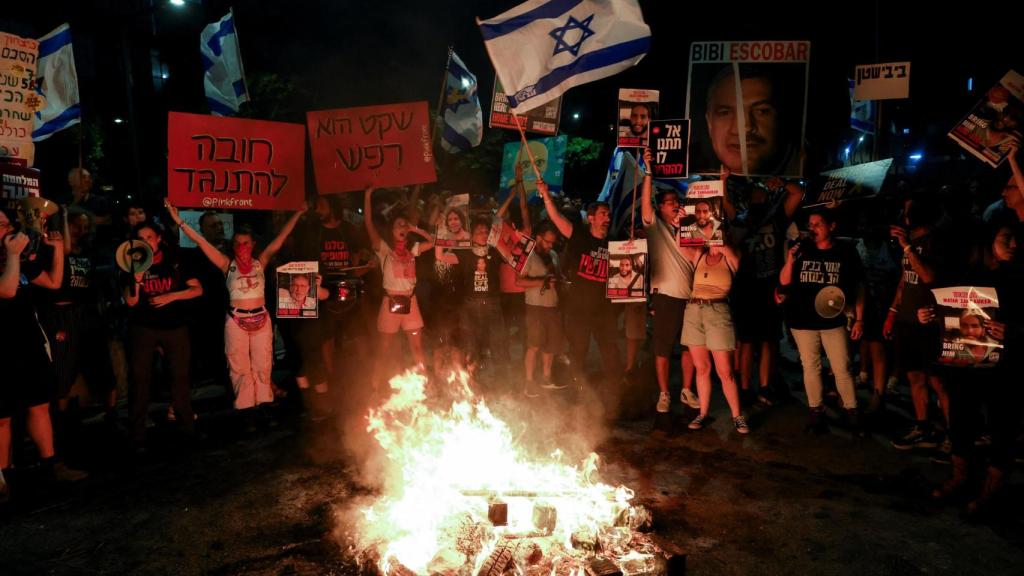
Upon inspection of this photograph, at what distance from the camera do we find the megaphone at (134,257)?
633 cm

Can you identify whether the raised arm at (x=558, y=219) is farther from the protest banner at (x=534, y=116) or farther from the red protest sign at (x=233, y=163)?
the red protest sign at (x=233, y=163)

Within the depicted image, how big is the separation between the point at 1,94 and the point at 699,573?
28.3 ft

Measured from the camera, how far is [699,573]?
407cm

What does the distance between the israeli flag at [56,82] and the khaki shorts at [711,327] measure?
809 centimetres

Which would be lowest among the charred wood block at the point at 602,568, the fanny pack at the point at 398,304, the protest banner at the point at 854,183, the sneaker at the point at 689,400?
the charred wood block at the point at 602,568

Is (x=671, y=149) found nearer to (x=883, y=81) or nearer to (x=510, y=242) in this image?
(x=510, y=242)

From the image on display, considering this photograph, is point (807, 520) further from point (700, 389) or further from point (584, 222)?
point (584, 222)

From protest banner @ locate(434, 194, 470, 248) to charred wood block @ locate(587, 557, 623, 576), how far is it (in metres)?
5.27

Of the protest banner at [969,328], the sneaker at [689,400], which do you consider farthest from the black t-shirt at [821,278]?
the protest banner at [969,328]

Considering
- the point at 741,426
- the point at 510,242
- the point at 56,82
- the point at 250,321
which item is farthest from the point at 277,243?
the point at 741,426

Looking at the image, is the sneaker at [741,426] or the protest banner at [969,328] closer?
the protest banner at [969,328]

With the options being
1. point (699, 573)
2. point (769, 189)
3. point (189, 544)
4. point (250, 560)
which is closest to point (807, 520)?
point (699, 573)

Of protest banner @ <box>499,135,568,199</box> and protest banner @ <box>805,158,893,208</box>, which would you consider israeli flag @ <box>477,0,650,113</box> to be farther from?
protest banner @ <box>499,135,568,199</box>

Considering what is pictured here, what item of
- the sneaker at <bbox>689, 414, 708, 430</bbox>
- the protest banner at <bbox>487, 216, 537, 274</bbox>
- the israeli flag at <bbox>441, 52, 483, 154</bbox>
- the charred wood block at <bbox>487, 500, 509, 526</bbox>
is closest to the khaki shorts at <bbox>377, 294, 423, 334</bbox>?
the protest banner at <bbox>487, 216, 537, 274</bbox>
